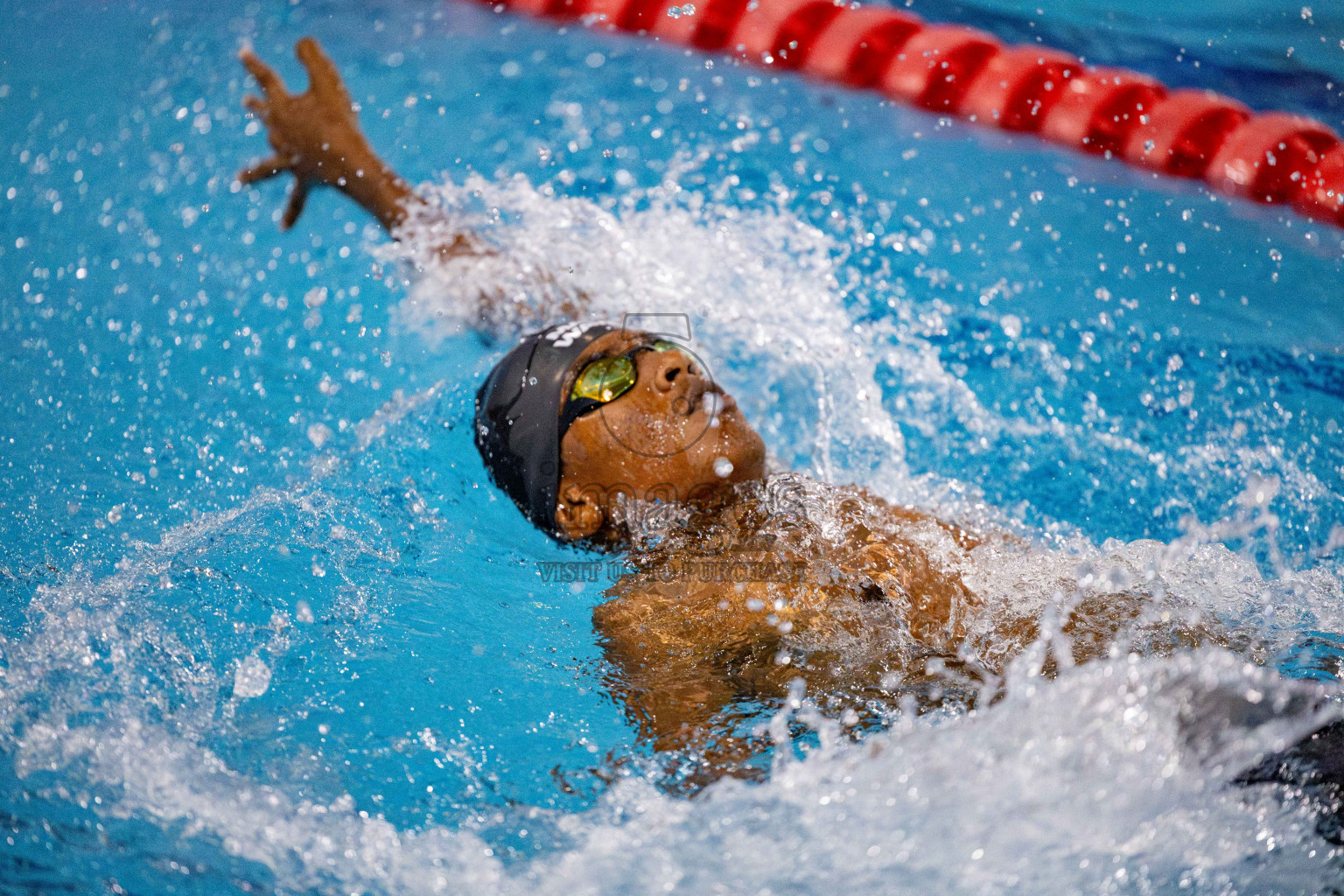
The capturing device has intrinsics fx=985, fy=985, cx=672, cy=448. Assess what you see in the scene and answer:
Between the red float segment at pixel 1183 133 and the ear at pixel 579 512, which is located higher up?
the red float segment at pixel 1183 133

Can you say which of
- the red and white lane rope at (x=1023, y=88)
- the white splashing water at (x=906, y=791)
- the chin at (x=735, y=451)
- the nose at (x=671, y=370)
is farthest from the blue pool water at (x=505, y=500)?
the nose at (x=671, y=370)

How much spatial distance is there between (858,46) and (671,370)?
2753 millimetres

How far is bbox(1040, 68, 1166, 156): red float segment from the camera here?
3.77 m

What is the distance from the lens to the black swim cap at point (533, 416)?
2.01m

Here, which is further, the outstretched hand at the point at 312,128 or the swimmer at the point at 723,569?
the outstretched hand at the point at 312,128

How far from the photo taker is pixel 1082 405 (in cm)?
310

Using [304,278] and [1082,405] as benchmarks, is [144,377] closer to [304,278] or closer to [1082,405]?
[304,278]

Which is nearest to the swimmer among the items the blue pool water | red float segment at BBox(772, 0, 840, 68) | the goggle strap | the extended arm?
the goggle strap

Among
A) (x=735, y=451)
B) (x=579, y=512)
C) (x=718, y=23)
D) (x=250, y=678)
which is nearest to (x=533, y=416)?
(x=579, y=512)

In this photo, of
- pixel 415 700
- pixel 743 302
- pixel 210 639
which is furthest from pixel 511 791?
pixel 743 302

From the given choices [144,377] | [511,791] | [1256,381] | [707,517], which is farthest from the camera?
[144,377]

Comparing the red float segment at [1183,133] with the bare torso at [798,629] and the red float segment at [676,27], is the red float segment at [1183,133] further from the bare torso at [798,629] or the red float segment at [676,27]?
the bare torso at [798,629]

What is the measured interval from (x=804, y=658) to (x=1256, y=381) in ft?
6.69

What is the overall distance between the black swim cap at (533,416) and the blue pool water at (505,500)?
404mm
